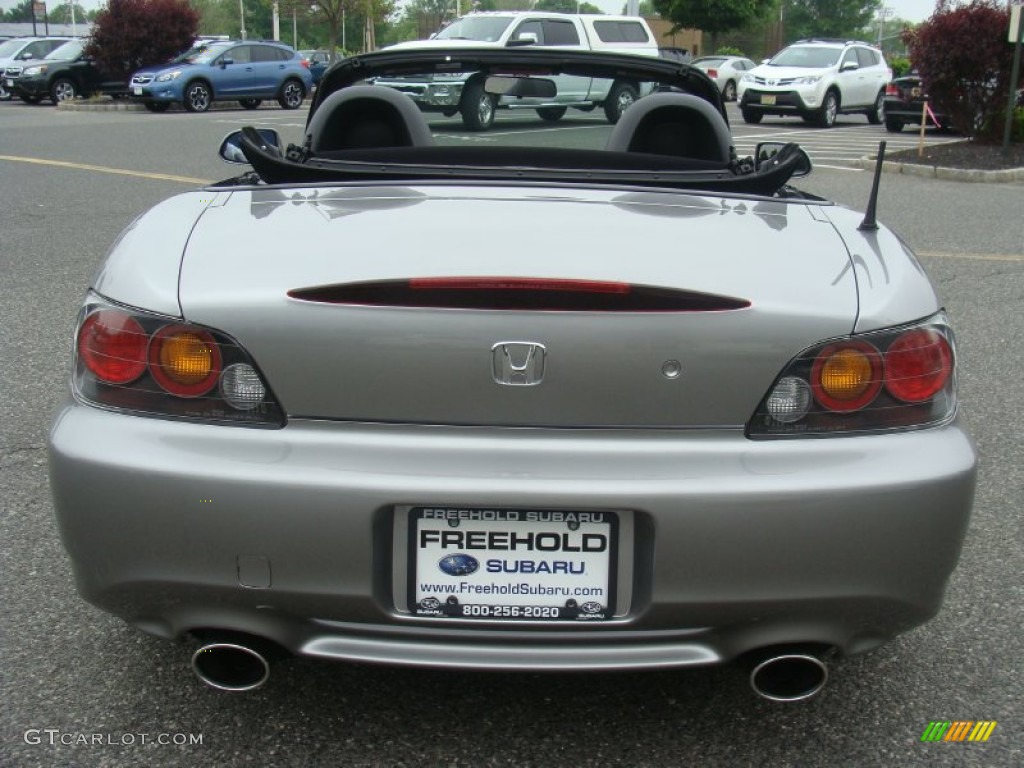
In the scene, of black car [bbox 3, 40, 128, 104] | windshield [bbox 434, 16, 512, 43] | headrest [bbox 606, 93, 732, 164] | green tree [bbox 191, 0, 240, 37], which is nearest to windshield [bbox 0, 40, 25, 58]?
black car [bbox 3, 40, 128, 104]

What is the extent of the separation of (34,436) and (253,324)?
2.60m

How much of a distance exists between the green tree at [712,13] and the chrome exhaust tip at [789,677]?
4813cm

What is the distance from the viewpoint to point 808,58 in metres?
23.1

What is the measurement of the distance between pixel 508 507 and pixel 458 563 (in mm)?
155

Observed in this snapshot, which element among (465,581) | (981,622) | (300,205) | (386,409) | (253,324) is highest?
(300,205)

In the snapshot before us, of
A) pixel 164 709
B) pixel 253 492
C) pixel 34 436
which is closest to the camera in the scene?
pixel 253 492

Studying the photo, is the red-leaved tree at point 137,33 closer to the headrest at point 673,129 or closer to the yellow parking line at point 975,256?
the yellow parking line at point 975,256

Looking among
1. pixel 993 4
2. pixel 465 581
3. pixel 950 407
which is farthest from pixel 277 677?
pixel 993 4

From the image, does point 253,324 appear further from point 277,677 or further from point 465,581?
point 277,677

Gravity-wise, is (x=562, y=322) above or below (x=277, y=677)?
above

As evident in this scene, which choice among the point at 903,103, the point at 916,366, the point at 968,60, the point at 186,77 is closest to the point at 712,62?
the point at 903,103

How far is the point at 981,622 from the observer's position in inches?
116

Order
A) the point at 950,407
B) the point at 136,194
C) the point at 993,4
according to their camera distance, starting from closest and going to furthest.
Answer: the point at 950,407
the point at 136,194
the point at 993,4

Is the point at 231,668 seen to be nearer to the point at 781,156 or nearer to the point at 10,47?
the point at 781,156
